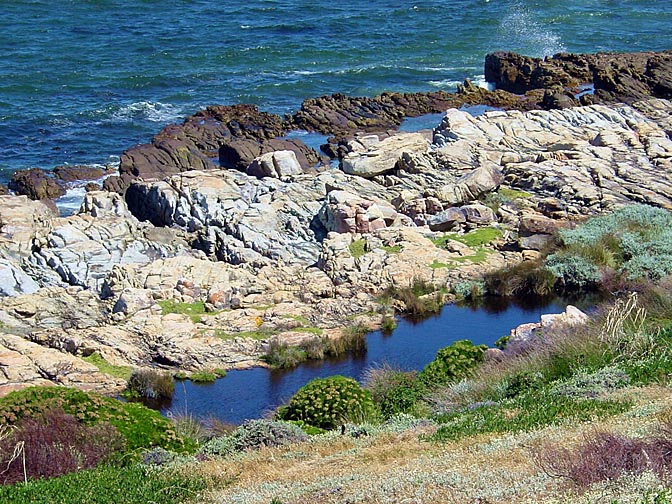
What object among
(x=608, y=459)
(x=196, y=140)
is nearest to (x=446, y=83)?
(x=196, y=140)

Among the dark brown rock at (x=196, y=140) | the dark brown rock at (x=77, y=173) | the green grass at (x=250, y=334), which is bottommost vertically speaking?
the green grass at (x=250, y=334)

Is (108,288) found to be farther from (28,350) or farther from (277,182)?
(277,182)

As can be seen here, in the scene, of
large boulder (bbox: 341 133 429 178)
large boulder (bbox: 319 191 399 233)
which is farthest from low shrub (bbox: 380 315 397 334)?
large boulder (bbox: 341 133 429 178)

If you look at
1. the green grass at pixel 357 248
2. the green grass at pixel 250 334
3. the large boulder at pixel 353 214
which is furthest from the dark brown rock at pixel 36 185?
the green grass at pixel 250 334

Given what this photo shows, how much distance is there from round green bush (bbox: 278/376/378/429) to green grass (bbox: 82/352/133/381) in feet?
24.9

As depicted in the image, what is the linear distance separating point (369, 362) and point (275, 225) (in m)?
10.9

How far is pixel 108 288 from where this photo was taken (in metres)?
35.2

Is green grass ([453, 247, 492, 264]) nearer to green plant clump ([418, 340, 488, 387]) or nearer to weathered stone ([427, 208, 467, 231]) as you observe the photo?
weathered stone ([427, 208, 467, 231])

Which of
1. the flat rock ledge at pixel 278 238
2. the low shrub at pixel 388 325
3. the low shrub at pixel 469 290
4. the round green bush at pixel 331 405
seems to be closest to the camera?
the round green bush at pixel 331 405

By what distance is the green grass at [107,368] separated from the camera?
2927 centimetres

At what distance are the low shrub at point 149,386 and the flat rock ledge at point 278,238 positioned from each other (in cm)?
55

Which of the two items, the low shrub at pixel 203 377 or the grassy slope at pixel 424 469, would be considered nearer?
the grassy slope at pixel 424 469

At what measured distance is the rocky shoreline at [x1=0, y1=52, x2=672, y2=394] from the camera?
1254 inches

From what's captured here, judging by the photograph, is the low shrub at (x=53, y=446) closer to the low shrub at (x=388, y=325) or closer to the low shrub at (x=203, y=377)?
the low shrub at (x=203, y=377)
